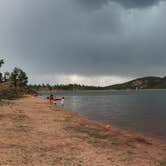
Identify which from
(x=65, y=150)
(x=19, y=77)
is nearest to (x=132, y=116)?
(x=65, y=150)

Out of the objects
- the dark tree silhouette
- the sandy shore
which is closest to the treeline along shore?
the sandy shore

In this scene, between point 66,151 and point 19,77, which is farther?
point 19,77

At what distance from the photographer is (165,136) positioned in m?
30.3

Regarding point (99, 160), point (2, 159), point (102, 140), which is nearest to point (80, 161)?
point (99, 160)

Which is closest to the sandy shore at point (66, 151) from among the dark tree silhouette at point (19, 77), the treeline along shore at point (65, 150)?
the treeline along shore at point (65, 150)

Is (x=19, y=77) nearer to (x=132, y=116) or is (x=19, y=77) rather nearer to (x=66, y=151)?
(x=132, y=116)

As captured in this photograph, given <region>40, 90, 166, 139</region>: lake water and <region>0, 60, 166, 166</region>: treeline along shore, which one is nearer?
<region>0, 60, 166, 166</region>: treeline along shore

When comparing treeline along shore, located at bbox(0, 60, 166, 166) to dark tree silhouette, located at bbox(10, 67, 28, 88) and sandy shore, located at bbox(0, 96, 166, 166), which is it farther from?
dark tree silhouette, located at bbox(10, 67, 28, 88)

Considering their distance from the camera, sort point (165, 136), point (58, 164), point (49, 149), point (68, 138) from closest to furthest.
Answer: point (58, 164) → point (49, 149) → point (68, 138) → point (165, 136)

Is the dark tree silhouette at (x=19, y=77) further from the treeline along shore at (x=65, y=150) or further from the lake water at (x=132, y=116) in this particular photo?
the treeline along shore at (x=65, y=150)

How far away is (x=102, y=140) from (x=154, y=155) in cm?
476

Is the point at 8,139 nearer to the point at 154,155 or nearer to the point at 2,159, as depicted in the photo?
the point at 2,159

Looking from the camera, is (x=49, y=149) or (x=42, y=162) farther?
(x=49, y=149)

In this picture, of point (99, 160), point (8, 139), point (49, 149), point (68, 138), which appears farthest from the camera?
point (68, 138)
